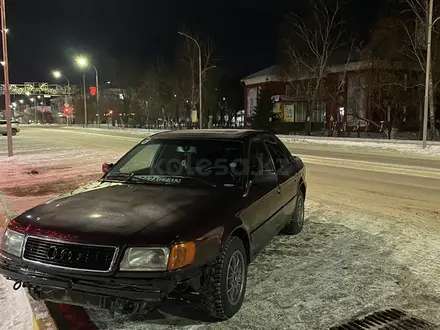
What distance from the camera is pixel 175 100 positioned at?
2459 inches

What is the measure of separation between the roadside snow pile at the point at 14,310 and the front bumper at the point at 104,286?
2.07 ft

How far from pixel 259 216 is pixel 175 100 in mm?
59056

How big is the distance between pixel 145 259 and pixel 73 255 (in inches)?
20.2

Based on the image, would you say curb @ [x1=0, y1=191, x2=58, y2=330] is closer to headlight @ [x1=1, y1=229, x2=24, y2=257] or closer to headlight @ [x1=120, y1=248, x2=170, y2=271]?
headlight @ [x1=1, y1=229, x2=24, y2=257]

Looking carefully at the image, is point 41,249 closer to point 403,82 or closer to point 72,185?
point 72,185

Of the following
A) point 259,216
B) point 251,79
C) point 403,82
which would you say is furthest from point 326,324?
point 251,79

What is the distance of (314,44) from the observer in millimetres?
39094

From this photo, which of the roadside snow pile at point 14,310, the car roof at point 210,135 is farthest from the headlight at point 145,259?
the car roof at point 210,135

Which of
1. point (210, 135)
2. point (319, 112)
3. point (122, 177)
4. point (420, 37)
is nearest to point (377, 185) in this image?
point (210, 135)

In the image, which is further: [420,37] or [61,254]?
[420,37]

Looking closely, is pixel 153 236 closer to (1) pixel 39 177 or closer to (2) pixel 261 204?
(2) pixel 261 204

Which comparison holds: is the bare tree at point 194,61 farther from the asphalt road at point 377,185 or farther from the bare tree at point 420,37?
the asphalt road at point 377,185

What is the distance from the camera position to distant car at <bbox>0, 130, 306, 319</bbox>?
319cm

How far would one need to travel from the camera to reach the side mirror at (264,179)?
4549 mm
